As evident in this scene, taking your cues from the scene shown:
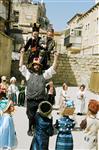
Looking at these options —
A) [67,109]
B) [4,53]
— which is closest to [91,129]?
[67,109]

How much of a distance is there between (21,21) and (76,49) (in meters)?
15.1

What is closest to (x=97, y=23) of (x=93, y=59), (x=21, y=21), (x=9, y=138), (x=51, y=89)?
(x=93, y=59)

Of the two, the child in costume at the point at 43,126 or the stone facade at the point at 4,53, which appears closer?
the child in costume at the point at 43,126

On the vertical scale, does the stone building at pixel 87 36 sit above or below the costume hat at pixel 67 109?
above

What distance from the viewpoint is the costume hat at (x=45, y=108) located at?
28.6 feet

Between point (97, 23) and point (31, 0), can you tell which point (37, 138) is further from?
point (31, 0)

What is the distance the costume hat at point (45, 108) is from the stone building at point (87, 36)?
4531cm

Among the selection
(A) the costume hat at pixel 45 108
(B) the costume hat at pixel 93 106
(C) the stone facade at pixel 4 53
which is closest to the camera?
(B) the costume hat at pixel 93 106

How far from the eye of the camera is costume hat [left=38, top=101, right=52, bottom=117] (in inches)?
343

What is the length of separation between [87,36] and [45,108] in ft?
176

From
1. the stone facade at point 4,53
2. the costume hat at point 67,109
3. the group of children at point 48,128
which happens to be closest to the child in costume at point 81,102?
the costume hat at point 67,109

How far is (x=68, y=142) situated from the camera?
28.9 ft

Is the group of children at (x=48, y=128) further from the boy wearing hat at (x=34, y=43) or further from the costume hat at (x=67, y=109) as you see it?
the boy wearing hat at (x=34, y=43)

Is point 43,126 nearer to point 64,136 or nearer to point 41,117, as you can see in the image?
point 41,117
